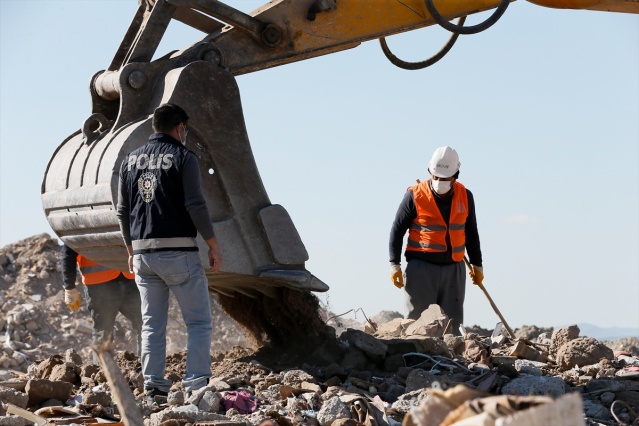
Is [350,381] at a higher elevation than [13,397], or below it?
higher

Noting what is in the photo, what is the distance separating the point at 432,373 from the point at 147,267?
186cm

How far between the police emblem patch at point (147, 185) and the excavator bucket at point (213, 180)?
2.57ft

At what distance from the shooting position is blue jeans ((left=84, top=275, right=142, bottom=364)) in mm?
9523

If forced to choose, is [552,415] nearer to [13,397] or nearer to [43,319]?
[13,397]

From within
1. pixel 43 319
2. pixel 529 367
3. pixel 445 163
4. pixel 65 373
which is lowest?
pixel 65 373

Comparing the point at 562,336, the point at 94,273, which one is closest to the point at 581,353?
the point at 562,336

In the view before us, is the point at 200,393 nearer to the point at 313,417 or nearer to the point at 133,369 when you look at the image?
the point at 313,417

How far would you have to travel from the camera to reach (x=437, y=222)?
8.49 m

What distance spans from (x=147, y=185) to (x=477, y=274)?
3.65 metres

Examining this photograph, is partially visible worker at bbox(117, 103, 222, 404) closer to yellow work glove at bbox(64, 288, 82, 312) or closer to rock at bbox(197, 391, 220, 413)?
rock at bbox(197, 391, 220, 413)

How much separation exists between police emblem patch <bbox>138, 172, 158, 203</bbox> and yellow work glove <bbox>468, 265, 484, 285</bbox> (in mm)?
3592

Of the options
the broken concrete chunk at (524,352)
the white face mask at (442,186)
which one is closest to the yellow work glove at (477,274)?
the white face mask at (442,186)

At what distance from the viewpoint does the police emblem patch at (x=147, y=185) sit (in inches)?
244

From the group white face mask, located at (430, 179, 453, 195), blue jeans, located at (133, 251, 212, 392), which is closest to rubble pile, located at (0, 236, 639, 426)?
blue jeans, located at (133, 251, 212, 392)
